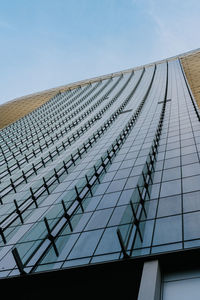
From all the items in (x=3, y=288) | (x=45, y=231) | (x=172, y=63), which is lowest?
(x=3, y=288)

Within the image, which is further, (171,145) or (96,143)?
(96,143)

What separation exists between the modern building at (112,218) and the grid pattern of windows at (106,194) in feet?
0.14

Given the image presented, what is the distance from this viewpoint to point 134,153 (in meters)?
19.7

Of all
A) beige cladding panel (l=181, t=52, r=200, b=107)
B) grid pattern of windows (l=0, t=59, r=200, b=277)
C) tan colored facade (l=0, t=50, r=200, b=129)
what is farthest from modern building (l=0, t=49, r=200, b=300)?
tan colored facade (l=0, t=50, r=200, b=129)

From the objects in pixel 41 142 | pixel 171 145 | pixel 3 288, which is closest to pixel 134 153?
pixel 171 145

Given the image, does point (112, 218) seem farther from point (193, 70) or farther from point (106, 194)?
point (193, 70)

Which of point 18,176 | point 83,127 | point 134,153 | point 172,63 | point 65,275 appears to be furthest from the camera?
point 172,63

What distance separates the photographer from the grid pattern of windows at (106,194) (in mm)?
9242

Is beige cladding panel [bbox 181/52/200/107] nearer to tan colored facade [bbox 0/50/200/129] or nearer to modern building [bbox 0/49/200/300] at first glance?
tan colored facade [bbox 0/50/200/129]

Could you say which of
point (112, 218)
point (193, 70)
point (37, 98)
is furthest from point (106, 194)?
point (37, 98)

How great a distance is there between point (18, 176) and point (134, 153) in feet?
29.5

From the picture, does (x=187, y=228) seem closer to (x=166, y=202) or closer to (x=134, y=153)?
(x=166, y=202)

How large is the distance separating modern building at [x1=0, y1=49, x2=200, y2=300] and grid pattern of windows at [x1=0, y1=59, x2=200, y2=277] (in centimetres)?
4

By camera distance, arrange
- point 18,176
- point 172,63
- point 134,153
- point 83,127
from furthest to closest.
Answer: point 172,63 < point 83,127 < point 18,176 < point 134,153
